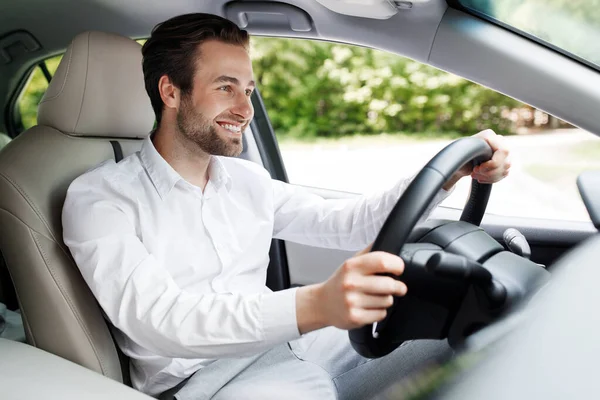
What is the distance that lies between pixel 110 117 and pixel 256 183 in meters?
0.45

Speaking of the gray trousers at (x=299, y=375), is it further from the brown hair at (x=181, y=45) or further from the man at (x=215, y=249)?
the brown hair at (x=181, y=45)

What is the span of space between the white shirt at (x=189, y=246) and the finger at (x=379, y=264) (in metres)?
0.19

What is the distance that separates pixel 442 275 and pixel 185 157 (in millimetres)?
901

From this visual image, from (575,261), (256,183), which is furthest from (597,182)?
(256,183)

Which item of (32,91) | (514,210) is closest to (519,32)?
(514,210)

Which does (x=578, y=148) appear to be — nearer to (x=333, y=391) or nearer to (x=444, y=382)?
(x=333, y=391)

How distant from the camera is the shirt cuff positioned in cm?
118

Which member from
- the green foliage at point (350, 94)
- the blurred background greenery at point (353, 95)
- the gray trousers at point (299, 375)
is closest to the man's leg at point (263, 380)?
the gray trousers at point (299, 375)

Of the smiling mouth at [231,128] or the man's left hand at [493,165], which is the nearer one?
the man's left hand at [493,165]

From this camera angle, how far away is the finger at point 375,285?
1.04 metres

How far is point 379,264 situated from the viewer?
3.38 feet

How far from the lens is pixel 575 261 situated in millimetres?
1007

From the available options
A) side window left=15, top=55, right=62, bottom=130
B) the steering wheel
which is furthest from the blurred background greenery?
the steering wheel

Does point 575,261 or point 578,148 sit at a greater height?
point 575,261
